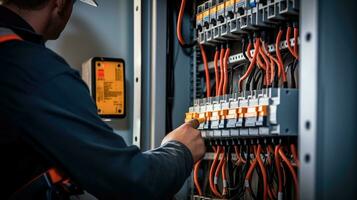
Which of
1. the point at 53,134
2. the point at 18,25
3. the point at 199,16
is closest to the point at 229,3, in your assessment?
the point at 199,16

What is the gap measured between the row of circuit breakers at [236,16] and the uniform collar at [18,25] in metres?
0.75

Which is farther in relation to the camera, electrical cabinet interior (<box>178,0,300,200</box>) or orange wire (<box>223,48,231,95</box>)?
orange wire (<box>223,48,231,95</box>)

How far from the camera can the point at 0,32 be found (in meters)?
1.20

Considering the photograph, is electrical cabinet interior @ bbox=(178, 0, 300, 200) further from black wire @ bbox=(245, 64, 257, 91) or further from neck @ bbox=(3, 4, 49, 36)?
neck @ bbox=(3, 4, 49, 36)

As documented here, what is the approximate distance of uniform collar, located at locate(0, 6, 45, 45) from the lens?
1.23 metres

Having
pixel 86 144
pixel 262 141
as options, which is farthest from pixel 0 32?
pixel 262 141

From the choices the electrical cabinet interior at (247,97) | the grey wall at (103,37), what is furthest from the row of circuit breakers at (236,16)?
the grey wall at (103,37)

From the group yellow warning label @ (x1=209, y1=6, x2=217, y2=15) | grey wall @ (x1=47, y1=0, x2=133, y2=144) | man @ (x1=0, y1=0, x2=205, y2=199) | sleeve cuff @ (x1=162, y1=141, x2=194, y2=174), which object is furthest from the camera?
grey wall @ (x1=47, y1=0, x2=133, y2=144)

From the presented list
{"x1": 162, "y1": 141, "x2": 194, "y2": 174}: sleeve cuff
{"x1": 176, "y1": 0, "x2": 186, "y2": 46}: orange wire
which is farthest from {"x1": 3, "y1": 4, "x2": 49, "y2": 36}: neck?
{"x1": 176, "y1": 0, "x2": 186, "y2": 46}: orange wire

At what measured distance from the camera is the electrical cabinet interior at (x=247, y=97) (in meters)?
1.54

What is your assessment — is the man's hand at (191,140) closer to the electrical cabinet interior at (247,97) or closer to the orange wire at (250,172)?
the electrical cabinet interior at (247,97)

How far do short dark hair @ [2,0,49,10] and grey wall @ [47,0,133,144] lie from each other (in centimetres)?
77

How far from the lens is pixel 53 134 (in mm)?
1122

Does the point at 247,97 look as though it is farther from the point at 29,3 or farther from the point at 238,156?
the point at 29,3
